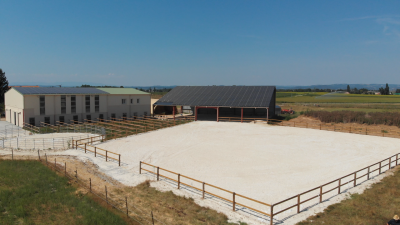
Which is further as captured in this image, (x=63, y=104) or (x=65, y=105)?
(x=65, y=105)

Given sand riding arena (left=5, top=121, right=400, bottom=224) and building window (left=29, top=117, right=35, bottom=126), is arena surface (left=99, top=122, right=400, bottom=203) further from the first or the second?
building window (left=29, top=117, right=35, bottom=126)

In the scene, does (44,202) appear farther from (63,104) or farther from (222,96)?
(222,96)

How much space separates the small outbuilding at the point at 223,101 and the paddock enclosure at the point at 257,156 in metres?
7.40

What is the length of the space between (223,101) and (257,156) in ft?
67.6

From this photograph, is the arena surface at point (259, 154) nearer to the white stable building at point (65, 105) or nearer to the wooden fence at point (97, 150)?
the wooden fence at point (97, 150)

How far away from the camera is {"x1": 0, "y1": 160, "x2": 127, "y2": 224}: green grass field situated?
409 inches

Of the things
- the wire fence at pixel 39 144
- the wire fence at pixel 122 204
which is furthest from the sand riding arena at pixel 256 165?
the wire fence at pixel 39 144

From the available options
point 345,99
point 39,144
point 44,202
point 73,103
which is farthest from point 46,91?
point 345,99

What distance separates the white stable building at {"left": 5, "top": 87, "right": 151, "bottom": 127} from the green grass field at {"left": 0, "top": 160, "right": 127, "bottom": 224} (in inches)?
794

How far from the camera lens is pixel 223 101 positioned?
4022cm

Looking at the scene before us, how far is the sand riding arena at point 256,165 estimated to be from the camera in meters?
12.2

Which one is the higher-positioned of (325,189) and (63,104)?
(63,104)

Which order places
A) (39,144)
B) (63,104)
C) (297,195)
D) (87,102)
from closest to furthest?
(297,195)
(39,144)
(63,104)
(87,102)

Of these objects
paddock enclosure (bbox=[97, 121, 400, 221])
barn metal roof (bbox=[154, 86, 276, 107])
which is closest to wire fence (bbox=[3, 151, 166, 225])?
paddock enclosure (bbox=[97, 121, 400, 221])
